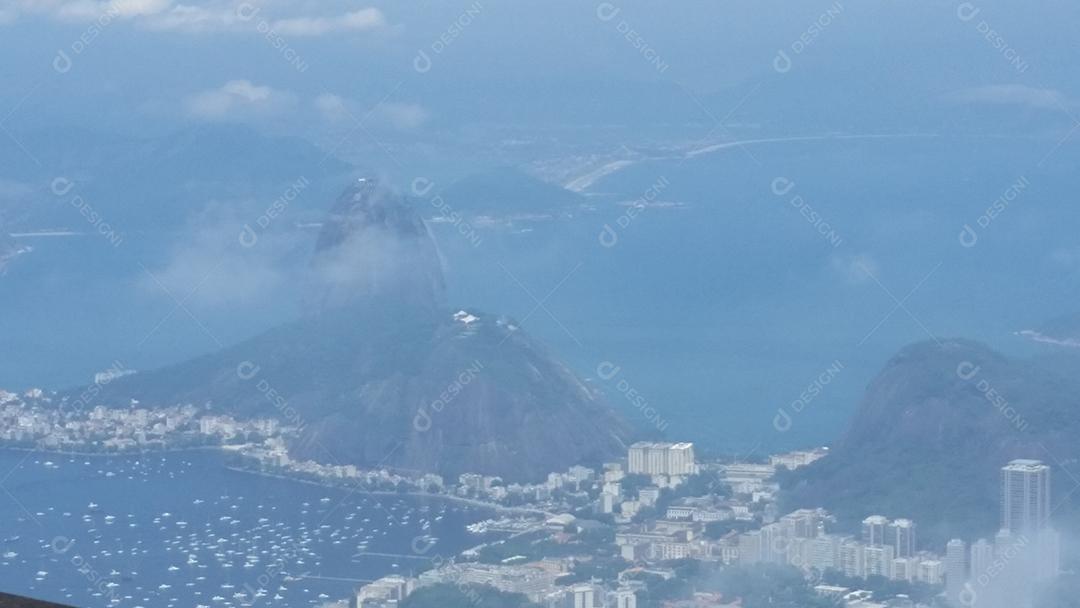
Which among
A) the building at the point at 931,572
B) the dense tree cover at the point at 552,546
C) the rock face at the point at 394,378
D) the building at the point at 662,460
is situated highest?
the rock face at the point at 394,378

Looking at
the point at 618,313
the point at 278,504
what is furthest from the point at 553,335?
the point at 278,504

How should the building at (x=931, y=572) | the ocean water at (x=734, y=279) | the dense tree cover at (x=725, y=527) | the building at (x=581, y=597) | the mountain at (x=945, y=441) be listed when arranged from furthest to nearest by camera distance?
the ocean water at (x=734, y=279) → the mountain at (x=945, y=441) → the dense tree cover at (x=725, y=527) → the building at (x=931, y=572) → the building at (x=581, y=597)

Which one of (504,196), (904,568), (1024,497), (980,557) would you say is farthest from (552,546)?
(504,196)

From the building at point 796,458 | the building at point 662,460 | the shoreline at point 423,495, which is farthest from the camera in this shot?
the building at point 662,460

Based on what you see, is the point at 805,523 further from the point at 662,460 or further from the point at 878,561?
the point at 662,460

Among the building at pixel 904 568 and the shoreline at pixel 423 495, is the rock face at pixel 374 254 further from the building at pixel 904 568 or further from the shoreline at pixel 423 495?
the building at pixel 904 568

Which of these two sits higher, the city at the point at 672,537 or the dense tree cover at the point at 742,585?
the city at the point at 672,537

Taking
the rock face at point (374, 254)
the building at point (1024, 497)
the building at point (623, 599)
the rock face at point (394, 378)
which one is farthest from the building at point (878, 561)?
the rock face at point (374, 254)
